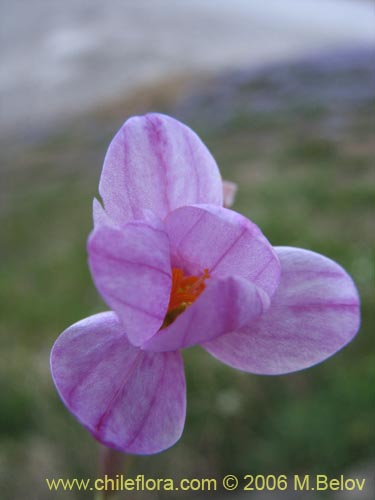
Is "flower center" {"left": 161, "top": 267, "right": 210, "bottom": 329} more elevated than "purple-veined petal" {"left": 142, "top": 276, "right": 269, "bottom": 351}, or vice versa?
"purple-veined petal" {"left": 142, "top": 276, "right": 269, "bottom": 351}

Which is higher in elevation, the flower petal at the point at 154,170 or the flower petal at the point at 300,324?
the flower petal at the point at 154,170

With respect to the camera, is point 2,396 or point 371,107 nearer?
point 2,396

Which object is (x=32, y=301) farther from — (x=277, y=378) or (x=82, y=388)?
(x=82, y=388)

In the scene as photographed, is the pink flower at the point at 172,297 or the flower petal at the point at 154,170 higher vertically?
the flower petal at the point at 154,170

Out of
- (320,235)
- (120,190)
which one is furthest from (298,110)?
(120,190)

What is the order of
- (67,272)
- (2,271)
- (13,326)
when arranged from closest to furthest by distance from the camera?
(13,326)
(67,272)
(2,271)

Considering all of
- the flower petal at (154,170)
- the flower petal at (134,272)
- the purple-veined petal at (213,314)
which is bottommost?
the purple-veined petal at (213,314)
